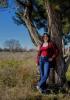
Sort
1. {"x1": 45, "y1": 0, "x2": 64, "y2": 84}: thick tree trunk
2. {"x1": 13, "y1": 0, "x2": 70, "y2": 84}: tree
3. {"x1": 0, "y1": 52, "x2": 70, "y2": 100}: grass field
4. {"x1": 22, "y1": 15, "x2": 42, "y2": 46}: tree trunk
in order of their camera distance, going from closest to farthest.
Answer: {"x1": 0, "y1": 52, "x2": 70, "y2": 100}: grass field, {"x1": 13, "y1": 0, "x2": 70, "y2": 84}: tree, {"x1": 45, "y1": 0, "x2": 64, "y2": 84}: thick tree trunk, {"x1": 22, "y1": 15, "x2": 42, "y2": 46}: tree trunk

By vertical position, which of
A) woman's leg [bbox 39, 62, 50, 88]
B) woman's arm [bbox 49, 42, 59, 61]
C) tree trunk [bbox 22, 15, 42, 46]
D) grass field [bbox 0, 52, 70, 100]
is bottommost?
grass field [bbox 0, 52, 70, 100]

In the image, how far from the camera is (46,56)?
11180mm

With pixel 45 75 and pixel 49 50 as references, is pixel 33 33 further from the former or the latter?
pixel 45 75

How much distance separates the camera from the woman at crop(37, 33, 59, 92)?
36.7 feet

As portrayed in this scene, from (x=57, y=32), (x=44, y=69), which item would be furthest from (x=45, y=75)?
(x=57, y=32)

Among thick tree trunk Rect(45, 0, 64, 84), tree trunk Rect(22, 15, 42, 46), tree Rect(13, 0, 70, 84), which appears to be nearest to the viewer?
tree Rect(13, 0, 70, 84)

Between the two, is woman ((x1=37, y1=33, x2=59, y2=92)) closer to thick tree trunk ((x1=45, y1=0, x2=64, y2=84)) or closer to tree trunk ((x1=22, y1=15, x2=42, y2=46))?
thick tree trunk ((x1=45, y1=0, x2=64, y2=84))

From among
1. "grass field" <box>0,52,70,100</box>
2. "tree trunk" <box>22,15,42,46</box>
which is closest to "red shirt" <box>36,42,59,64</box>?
"grass field" <box>0,52,70,100</box>

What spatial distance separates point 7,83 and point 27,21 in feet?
8.10

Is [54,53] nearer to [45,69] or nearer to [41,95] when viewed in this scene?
[45,69]

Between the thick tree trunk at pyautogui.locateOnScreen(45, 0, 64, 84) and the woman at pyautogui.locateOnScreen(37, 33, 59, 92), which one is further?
the thick tree trunk at pyautogui.locateOnScreen(45, 0, 64, 84)

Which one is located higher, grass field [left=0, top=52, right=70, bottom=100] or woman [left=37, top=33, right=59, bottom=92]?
woman [left=37, top=33, right=59, bottom=92]

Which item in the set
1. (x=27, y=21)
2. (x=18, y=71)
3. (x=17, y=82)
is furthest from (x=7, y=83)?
(x=27, y=21)

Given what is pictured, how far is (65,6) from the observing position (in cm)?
1109
